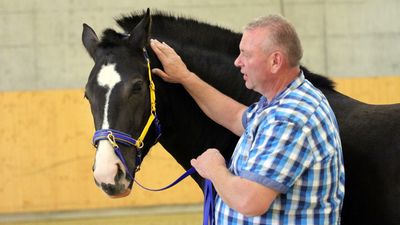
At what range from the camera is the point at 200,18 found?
8.10m

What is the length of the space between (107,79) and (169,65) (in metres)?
0.35

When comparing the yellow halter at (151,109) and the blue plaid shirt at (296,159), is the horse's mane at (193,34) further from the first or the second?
the blue plaid shirt at (296,159)

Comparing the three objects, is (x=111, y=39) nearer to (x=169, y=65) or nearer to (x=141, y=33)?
(x=141, y=33)

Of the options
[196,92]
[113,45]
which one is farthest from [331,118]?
[113,45]

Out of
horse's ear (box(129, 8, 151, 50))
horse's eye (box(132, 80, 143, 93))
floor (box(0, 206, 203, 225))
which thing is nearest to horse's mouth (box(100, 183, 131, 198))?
horse's eye (box(132, 80, 143, 93))

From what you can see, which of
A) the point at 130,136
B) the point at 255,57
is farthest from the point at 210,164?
the point at 130,136

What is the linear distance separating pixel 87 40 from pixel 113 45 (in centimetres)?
25

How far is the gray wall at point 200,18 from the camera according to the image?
7984mm

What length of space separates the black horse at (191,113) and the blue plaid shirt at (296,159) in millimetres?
464

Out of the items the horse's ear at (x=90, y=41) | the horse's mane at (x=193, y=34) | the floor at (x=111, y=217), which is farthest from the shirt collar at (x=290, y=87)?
the floor at (x=111, y=217)

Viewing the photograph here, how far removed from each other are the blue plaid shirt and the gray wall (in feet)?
20.6

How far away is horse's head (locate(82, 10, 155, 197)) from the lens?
93.6 inches

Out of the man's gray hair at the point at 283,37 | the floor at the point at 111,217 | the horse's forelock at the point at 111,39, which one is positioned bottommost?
the floor at the point at 111,217

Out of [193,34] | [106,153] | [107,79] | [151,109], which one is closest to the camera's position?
[106,153]
